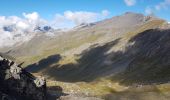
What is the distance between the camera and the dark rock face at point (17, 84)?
89.2 meters

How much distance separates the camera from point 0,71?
3563 inches

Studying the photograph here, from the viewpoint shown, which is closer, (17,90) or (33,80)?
(17,90)

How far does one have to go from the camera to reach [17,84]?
91.2m

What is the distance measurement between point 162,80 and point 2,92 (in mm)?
122145

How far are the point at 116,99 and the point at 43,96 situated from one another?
131 ft

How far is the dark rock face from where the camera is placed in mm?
89156

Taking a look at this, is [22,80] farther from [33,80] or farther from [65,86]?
[65,86]

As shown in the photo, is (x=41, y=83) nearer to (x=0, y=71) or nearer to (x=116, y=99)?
(x=0, y=71)

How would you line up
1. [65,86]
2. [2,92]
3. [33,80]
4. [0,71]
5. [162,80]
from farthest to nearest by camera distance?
[162,80] < [65,86] < [33,80] < [0,71] < [2,92]

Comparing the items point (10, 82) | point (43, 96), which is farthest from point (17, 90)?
point (43, 96)

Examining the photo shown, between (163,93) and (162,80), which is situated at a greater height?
(162,80)

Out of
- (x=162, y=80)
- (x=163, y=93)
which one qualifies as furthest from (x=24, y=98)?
(x=162, y=80)

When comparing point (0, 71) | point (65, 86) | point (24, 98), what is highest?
point (65, 86)

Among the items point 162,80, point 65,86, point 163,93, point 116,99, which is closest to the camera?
point 116,99
